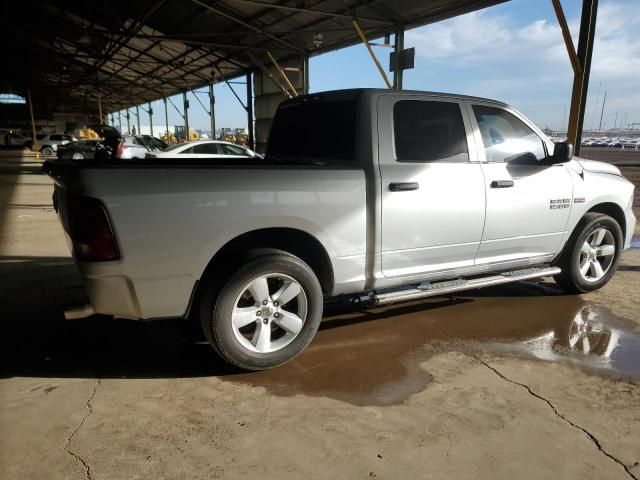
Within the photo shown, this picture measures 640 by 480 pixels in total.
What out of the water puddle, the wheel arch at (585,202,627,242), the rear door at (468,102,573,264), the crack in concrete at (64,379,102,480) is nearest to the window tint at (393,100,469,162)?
the rear door at (468,102,573,264)

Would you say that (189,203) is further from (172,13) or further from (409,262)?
(172,13)

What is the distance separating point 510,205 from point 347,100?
1723mm

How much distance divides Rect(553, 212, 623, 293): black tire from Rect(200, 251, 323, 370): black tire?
2954mm

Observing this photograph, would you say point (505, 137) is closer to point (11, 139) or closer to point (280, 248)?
point (280, 248)

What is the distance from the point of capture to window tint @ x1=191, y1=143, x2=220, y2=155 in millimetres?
13931

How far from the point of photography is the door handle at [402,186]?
3423 millimetres

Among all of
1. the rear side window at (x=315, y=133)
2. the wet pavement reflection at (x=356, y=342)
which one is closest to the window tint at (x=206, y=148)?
the wet pavement reflection at (x=356, y=342)

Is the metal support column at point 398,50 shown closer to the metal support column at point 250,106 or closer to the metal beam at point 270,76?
the metal beam at point 270,76

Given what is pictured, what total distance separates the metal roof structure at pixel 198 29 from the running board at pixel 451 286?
9.22m

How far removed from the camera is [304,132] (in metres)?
4.17

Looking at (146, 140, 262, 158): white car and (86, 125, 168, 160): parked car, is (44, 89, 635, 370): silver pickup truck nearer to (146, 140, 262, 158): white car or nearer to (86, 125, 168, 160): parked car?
(146, 140, 262, 158): white car

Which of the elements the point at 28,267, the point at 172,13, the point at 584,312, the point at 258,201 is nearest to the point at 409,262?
the point at 258,201

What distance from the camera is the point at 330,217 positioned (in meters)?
3.25

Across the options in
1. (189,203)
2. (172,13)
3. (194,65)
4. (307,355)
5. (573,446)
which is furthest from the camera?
(194,65)
